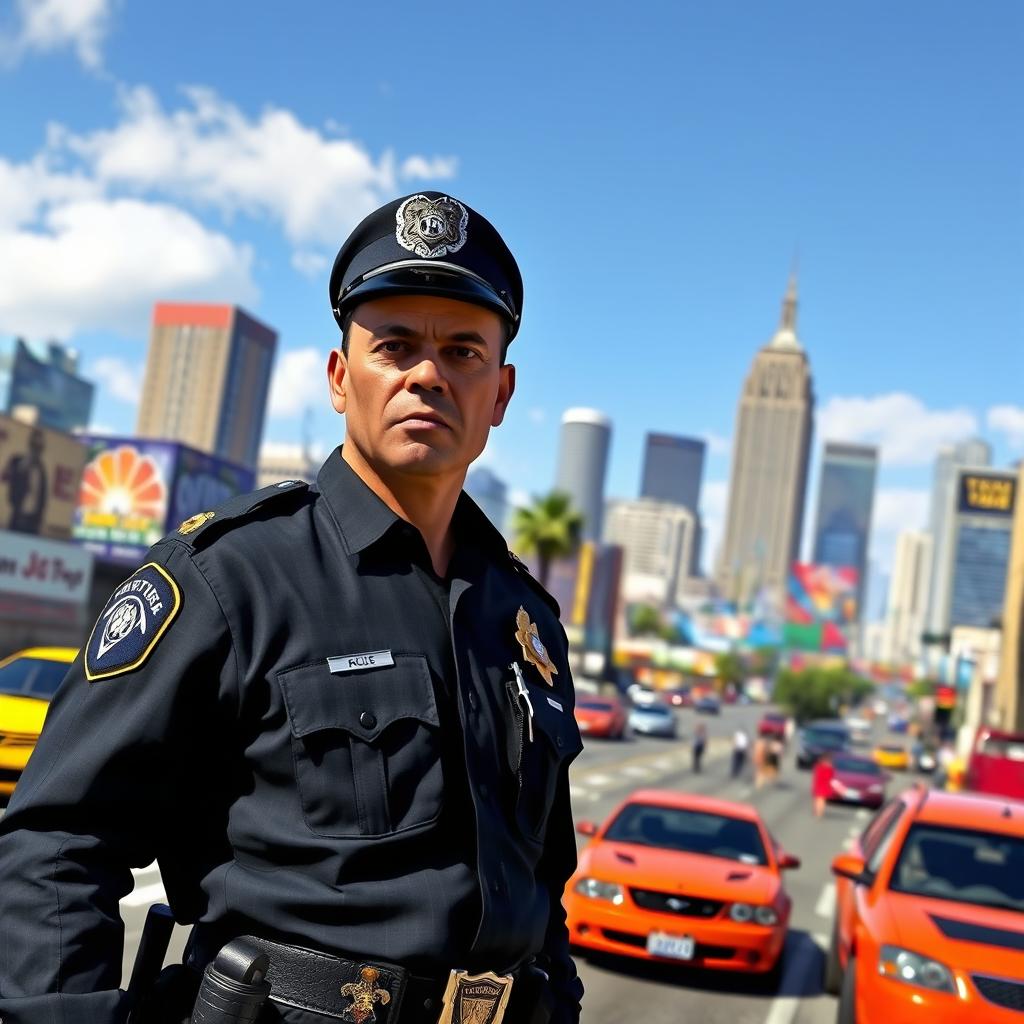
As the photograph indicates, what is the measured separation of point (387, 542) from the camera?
2115mm

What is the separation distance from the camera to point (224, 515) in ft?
6.56

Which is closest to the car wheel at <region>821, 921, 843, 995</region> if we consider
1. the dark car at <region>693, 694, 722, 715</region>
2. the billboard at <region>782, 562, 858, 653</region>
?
the dark car at <region>693, 694, 722, 715</region>

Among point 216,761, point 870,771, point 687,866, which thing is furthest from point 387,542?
point 870,771

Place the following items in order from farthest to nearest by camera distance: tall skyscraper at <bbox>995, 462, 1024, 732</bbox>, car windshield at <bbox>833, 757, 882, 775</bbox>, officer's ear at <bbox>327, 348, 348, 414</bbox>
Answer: tall skyscraper at <bbox>995, 462, 1024, 732</bbox>
car windshield at <bbox>833, 757, 882, 775</bbox>
officer's ear at <bbox>327, 348, 348, 414</bbox>

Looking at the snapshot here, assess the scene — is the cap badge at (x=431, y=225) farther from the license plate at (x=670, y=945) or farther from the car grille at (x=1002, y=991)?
the license plate at (x=670, y=945)

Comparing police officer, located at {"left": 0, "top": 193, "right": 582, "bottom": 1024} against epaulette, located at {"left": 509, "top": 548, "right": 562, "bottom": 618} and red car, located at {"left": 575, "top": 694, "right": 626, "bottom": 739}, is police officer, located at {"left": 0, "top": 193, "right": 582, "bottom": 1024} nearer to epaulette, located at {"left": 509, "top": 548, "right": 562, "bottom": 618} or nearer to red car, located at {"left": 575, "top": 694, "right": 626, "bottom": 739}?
epaulette, located at {"left": 509, "top": 548, "right": 562, "bottom": 618}

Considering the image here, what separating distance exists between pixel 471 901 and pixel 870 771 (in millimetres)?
29401

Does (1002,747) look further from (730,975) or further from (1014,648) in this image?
(1014,648)

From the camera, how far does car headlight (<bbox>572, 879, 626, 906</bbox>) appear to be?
9242 mm

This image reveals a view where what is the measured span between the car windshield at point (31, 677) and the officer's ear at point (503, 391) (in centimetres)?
791

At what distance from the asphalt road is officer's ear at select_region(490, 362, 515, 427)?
1123mm

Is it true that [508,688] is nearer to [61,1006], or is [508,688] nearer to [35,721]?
[61,1006]

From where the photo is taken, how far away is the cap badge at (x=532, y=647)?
232 centimetres

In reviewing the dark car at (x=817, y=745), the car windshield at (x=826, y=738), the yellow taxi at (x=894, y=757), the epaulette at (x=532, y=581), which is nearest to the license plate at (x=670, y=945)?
the epaulette at (x=532, y=581)
